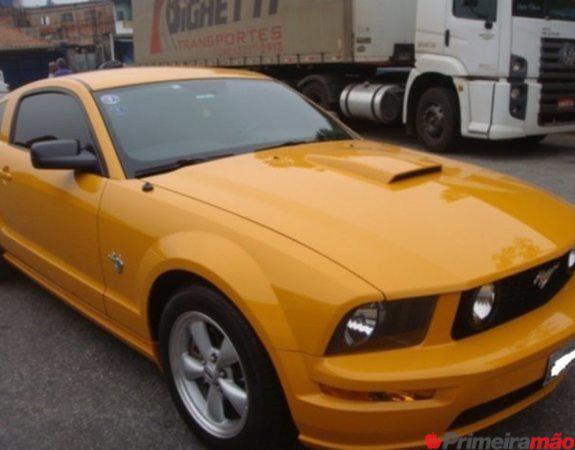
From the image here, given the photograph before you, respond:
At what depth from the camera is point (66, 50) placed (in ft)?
167

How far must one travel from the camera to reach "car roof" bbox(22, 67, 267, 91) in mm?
3523

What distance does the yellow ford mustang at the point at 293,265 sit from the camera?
206 cm

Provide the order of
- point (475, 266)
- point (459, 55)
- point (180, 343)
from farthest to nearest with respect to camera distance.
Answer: point (459, 55)
point (180, 343)
point (475, 266)

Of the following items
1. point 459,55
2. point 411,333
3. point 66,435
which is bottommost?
point 66,435

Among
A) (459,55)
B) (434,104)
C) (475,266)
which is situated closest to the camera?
(475,266)

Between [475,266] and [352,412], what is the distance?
25.4 inches

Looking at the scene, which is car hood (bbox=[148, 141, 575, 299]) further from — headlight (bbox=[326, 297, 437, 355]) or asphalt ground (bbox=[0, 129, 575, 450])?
asphalt ground (bbox=[0, 129, 575, 450])

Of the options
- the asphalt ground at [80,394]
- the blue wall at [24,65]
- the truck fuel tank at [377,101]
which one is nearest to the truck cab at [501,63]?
the truck fuel tank at [377,101]

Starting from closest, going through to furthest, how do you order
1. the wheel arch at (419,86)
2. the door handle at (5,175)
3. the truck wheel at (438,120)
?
1. the door handle at (5,175)
2. the truck wheel at (438,120)
3. the wheel arch at (419,86)

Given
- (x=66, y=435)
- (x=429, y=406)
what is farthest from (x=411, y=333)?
(x=66, y=435)

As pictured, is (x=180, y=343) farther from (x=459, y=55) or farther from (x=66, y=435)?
(x=459, y=55)

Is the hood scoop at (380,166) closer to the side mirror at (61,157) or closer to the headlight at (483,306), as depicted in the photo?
the headlight at (483,306)

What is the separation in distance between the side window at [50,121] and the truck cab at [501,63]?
263 inches

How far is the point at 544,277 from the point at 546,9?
25.5 feet
